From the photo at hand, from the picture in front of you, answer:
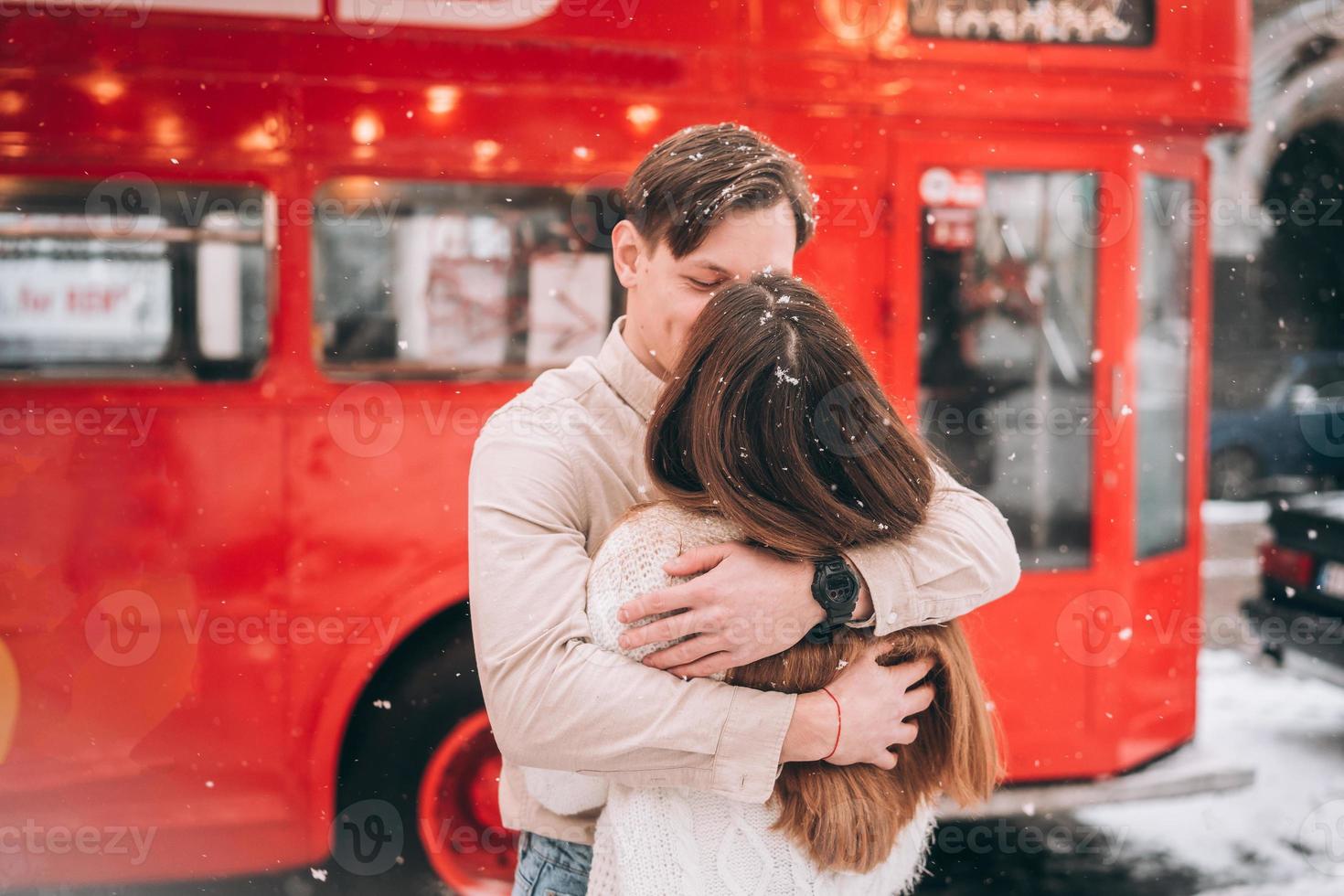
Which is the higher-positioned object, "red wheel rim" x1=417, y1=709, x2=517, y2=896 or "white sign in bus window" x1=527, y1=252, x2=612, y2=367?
"white sign in bus window" x1=527, y1=252, x2=612, y2=367

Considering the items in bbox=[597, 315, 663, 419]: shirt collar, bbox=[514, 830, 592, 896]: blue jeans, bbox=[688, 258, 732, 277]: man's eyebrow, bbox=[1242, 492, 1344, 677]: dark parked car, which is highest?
bbox=[688, 258, 732, 277]: man's eyebrow

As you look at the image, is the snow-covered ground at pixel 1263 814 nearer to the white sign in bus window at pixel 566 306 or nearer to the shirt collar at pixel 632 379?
the white sign in bus window at pixel 566 306

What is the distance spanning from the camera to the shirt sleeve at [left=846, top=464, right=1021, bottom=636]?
1346 millimetres

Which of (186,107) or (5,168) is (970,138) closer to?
(186,107)

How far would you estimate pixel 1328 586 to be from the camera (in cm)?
513

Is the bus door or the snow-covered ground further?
the snow-covered ground

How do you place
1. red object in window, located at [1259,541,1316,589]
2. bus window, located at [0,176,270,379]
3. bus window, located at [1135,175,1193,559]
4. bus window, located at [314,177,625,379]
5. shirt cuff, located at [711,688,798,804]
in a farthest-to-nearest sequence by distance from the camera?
red object in window, located at [1259,541,1316,589] → bus window, located at [1135,175,1193,559] → bus window, located at [314,177,625,379] → bus window, located at [0,176,270,379] → shirt cuff, located at [711,688,798,804]

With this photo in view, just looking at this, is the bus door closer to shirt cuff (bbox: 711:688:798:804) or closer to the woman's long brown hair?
the woman's long brown hair

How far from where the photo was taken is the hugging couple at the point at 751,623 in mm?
1261

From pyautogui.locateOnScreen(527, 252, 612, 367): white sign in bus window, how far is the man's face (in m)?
1.65

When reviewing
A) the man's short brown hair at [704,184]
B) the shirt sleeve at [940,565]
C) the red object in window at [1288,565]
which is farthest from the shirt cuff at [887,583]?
the red object in window at [1288,565]

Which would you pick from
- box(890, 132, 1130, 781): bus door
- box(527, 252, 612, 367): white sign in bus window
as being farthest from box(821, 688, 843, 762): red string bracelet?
box(890, 132, 1130, 781): bus door

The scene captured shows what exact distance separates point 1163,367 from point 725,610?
3.25 metres

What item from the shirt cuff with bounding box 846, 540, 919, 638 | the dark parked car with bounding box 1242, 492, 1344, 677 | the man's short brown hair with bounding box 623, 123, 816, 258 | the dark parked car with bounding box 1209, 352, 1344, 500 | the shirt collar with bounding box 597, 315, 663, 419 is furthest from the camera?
the dark parked car with bounding box 1209, 352, 1344, 500
